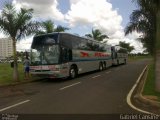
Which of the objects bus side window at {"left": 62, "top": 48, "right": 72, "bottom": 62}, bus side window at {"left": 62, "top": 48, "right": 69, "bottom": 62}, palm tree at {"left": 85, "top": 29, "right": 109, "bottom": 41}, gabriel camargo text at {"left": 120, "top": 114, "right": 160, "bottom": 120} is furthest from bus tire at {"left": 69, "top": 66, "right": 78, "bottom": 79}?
palm tree at {"left": 85, "top": 29, "right": 109, "bottom": 41}

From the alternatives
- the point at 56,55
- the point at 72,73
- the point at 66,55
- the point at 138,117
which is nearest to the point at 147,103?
the point at 138,117

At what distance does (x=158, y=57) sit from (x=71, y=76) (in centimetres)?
978

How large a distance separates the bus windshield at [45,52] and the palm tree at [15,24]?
125 cm

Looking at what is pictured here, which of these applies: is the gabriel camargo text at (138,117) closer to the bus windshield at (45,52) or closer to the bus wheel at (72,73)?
the bus windshield at (45,52)

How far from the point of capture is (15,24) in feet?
69.0

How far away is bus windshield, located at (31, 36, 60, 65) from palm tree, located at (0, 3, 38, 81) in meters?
1.25

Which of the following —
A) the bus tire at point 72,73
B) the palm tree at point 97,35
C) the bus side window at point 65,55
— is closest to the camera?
the bus side window at point 65,55

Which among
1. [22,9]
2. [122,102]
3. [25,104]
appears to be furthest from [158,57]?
[22,9]

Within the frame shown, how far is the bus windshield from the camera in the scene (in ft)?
67.7

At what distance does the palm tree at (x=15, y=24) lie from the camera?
68.5 feet

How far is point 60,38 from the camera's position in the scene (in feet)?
68.9

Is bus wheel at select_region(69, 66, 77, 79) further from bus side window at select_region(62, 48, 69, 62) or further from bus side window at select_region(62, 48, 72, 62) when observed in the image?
bus side window at select_region(62, 48, 69, 62)

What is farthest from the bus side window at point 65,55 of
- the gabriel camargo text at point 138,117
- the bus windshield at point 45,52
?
the gabriel camargo text at point 138,117

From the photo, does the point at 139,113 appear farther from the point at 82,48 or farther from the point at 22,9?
the point at 82,48
